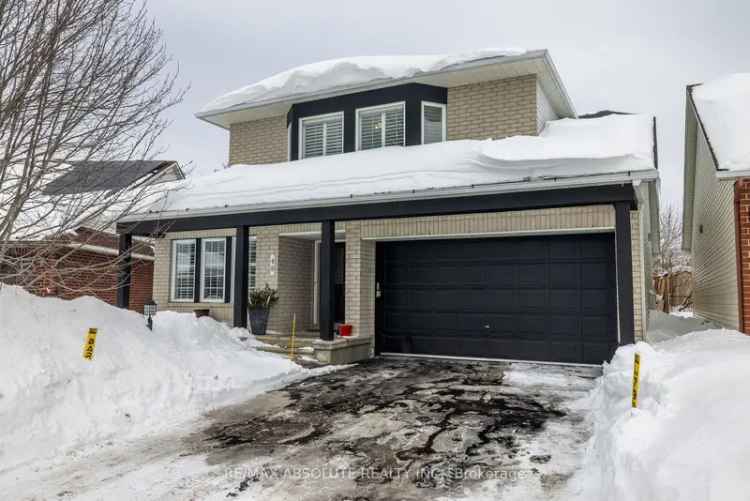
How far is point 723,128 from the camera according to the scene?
27.1 feet

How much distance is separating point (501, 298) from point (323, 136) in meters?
5.85

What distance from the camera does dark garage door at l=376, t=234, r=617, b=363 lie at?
944cm

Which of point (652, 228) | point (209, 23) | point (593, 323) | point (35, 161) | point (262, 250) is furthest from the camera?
point (652, 228)

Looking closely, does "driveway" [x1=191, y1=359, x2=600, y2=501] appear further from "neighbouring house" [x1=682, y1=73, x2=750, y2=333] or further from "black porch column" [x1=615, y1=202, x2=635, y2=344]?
"neighbouring house" [x1=682, y1=73, x2=750, y2=333]

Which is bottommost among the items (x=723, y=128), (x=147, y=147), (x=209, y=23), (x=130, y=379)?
(x=130, y=379)

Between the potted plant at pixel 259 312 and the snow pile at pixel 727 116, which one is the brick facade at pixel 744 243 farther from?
the potted plant at pixel 259 312

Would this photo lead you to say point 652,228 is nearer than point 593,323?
No

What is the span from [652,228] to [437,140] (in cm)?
772

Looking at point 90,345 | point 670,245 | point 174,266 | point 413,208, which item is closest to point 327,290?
point 413,208

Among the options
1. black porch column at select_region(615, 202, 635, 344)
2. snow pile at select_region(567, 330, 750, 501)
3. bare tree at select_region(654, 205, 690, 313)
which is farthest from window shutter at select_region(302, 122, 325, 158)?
bare tree at select_region(654, 205, 690, 313)

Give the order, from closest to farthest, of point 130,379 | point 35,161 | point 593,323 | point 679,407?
point 679,407
point 35,161
point 130,379
point 593,323

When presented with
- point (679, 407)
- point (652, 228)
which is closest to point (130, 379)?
point (679, 407)

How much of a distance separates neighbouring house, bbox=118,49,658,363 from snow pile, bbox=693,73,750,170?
3.26 ft

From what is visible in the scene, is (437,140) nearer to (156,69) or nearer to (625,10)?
(156,69)
